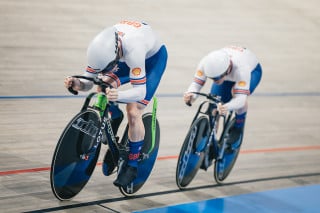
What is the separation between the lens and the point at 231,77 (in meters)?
5.21

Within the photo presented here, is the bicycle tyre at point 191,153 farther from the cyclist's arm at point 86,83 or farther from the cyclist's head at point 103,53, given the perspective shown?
the cyclist's head at point 103,53

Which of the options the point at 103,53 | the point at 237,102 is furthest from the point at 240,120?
the point at 103,53

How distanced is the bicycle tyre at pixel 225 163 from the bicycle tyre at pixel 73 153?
1325mm

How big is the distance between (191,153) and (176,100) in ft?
7.98

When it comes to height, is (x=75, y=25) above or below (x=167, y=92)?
above

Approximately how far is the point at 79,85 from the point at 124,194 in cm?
96

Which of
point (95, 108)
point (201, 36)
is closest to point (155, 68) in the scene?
point (95, 108)

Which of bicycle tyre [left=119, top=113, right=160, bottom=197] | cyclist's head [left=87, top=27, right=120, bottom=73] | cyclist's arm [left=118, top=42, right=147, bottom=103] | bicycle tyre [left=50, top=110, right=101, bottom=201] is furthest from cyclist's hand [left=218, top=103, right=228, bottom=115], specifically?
cyclist's head [left=87, top=27, right=120, bottom=73]

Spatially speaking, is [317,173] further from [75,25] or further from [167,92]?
[75,25]

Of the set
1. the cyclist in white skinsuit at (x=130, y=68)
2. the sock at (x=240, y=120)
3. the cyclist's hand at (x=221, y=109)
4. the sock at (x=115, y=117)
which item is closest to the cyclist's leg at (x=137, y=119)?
the cyclist in white skinsuit at (x=130, y=68)

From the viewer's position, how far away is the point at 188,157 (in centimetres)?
507

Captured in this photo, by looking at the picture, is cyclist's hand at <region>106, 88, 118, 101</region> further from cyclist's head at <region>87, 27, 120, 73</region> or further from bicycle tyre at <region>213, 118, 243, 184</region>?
bicycle tyre at <region>213, 118, 243, 184</region>

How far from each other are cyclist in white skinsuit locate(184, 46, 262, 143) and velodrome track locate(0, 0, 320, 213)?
2.23 feet

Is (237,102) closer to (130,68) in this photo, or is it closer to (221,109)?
(221,109)
